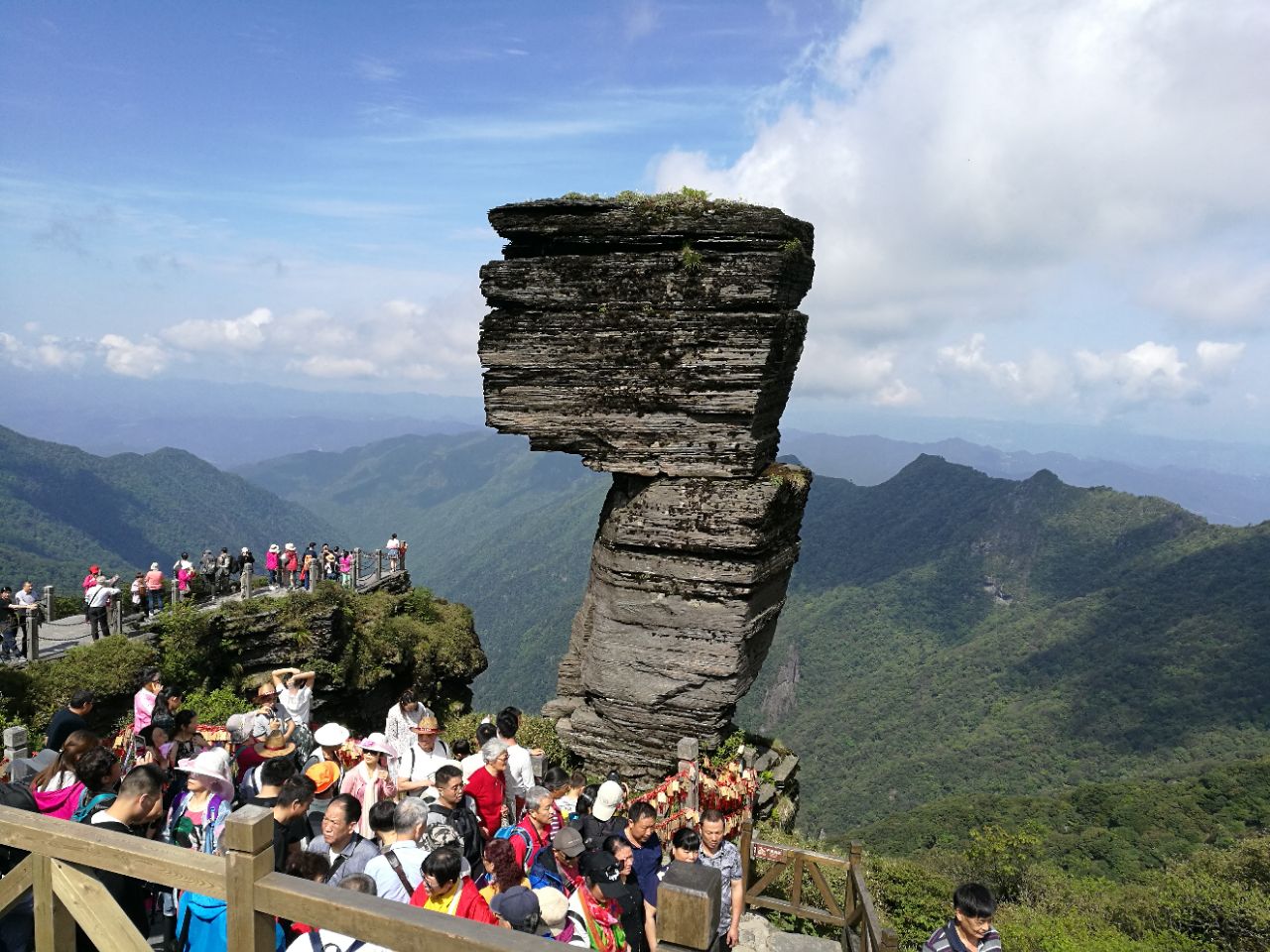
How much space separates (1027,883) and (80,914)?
101 feet

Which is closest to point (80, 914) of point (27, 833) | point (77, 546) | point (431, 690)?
point (27, 833)

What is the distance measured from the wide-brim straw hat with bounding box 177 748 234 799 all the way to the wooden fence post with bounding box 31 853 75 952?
287 cm

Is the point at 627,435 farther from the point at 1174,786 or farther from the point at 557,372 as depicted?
the point at 1174,786

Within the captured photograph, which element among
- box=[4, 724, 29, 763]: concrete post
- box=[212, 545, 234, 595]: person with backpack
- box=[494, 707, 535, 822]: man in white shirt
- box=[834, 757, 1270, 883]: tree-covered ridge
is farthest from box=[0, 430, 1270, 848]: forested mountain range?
box=[4, 724, 29, 763]: concrete post

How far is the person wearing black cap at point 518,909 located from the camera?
205 inches

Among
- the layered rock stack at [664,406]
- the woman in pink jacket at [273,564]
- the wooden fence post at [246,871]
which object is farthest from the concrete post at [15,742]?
the woman in pink jacket at [273,564]

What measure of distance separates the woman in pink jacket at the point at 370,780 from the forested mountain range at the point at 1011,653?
64.0m

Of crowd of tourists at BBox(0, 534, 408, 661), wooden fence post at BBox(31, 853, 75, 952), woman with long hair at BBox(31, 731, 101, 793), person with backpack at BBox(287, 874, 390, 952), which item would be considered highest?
wooden fence post at BBox(31, 853, 75, 952)

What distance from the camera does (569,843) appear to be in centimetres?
634

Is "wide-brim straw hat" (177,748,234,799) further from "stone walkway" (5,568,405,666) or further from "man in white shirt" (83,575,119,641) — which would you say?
"man in white shirt" (83,575,119,641)

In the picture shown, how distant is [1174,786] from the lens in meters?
43.6

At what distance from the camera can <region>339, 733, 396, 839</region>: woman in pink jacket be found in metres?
7.77

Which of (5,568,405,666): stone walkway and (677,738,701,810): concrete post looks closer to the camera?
(677,738,701,810): concrete post

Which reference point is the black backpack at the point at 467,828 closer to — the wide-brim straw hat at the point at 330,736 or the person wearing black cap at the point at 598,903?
the person wearing black cap at the point at 598,903
